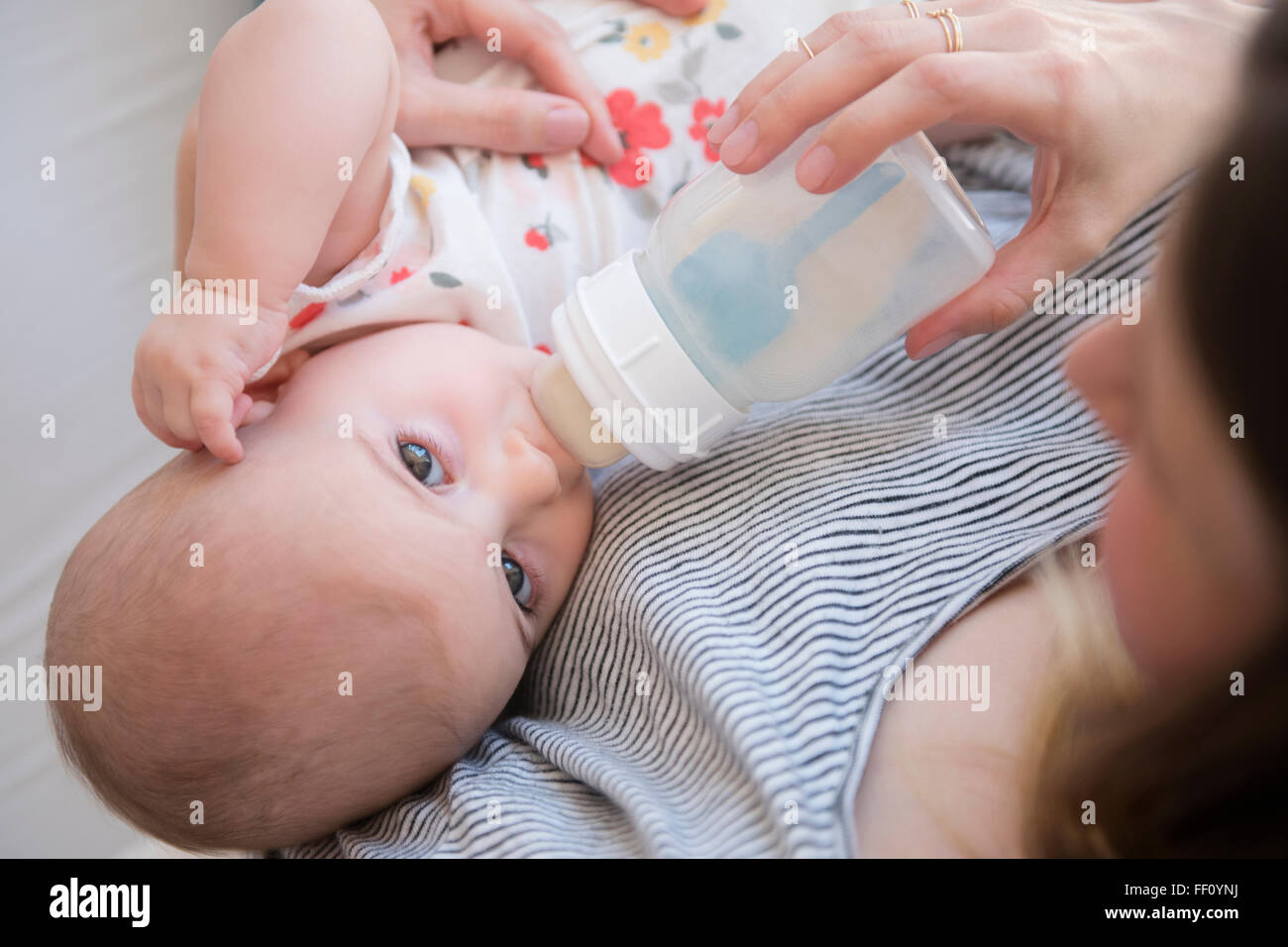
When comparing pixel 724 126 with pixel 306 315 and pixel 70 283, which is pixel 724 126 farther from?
pixel 70 283

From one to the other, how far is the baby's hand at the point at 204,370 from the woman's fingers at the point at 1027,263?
0.61 meters

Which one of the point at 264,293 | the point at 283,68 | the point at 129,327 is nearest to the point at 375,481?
the point at 264,293

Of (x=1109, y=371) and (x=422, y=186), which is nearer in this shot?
(x=1109, y=371)

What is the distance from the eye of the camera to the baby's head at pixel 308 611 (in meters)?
0.73

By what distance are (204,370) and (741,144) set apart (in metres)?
0.49

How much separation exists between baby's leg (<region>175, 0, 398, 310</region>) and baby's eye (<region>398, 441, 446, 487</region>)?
0.18m

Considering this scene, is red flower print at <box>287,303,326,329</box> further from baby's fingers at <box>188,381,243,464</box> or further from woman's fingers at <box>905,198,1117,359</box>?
woman's fingers at <box>905,198,1117,359</box>

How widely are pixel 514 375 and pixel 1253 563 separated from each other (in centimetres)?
63

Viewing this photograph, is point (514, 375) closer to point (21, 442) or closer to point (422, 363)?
point (422, 363)

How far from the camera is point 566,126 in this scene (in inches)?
41.8

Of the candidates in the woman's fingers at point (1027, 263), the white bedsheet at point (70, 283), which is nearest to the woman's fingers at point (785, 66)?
the woman's fingers at point (1027, 263)

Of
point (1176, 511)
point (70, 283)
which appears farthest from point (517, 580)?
point (70, 283)

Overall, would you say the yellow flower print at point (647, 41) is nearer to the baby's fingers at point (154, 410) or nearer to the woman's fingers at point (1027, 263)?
the woman's fingers at point (1027, 263)
